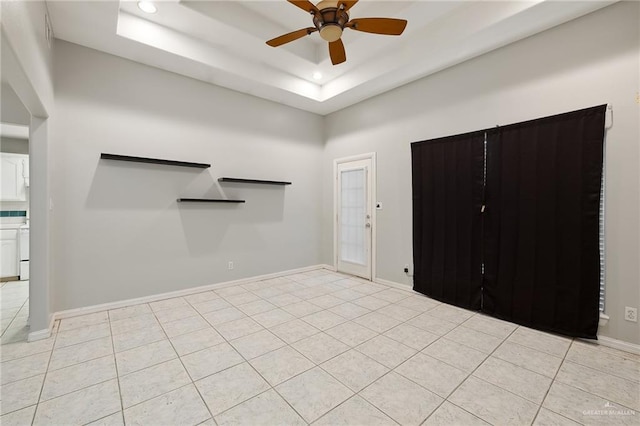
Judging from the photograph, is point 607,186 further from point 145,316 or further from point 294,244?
point 145,316

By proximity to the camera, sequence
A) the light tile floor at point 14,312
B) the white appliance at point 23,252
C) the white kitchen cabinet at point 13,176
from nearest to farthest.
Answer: the light tile floor at point 14,312, the white appliance at point 23,252, the white kitchen cabinet at point 13,176

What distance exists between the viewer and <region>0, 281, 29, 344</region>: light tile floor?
2668 mm

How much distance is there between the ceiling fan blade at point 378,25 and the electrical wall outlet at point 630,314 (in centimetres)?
327

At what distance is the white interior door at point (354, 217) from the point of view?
4.79m

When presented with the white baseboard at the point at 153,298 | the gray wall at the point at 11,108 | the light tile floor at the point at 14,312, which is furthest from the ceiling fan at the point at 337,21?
the light tile floor at the point at 14,312

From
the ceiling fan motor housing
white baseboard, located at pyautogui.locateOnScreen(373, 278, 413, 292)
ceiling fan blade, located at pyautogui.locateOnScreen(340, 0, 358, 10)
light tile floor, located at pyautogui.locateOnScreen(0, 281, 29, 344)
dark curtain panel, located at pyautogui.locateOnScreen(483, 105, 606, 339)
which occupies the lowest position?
light tile floor, located at pyautogui.locateOnScreen(0, 281, 29, 344)

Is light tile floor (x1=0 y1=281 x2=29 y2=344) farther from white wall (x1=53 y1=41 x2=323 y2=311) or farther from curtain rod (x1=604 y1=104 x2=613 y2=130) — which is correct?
curtain rod (x1=604 y1=104 x2=613 y2=130)

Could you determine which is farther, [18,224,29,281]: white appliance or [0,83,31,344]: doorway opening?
[18,224,29,281]: white appliance

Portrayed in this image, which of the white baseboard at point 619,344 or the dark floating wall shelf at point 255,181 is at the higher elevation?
the dark floating wall shelf at point 255,181

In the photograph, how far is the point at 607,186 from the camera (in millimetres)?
2559

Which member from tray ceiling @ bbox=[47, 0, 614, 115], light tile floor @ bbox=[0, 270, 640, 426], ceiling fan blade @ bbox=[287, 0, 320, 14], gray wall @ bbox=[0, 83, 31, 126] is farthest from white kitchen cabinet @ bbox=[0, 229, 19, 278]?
ceiling fan blade @ bbox=[287, 0, 320, 14]

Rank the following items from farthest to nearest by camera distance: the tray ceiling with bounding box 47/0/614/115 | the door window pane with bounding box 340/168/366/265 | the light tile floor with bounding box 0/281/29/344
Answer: the door window pane with bounding box 340/168/366/265
the tray ceiling with bounding box 47/0/614/115
the light tile floor with bounding box 0/281/29/344

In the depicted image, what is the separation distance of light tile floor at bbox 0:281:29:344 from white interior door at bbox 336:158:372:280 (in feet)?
14.0

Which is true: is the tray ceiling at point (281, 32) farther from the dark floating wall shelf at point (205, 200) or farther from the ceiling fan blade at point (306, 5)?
the dark floating wall shelf at point (205, 200)
